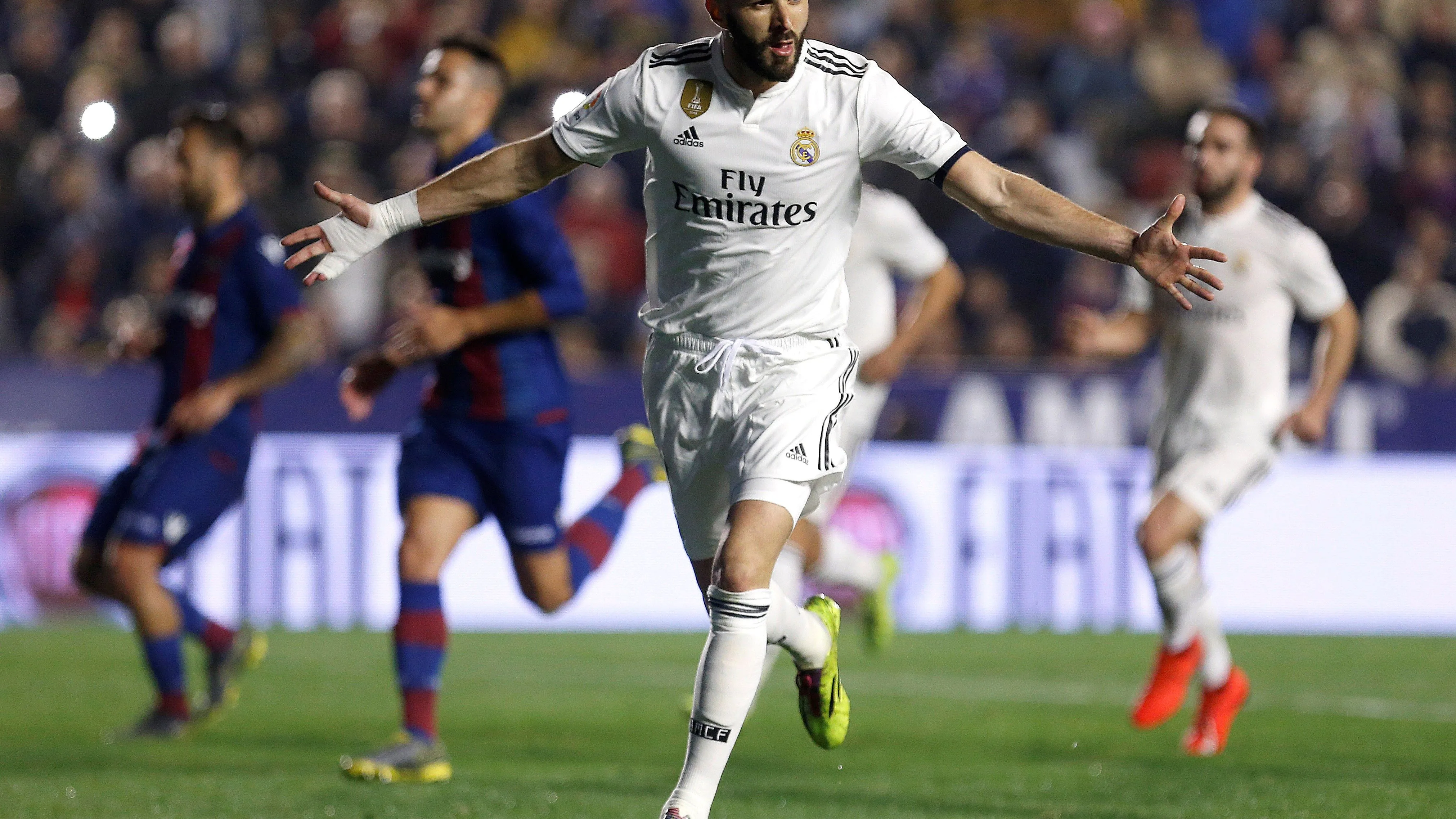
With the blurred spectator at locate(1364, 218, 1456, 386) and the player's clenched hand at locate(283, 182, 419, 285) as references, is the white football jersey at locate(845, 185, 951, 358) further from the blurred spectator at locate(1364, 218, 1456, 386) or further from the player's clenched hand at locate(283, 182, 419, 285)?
the blurred spectator at locate(1364, 218, 1456, 386)

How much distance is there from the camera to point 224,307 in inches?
313

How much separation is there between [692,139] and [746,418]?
2.48ft

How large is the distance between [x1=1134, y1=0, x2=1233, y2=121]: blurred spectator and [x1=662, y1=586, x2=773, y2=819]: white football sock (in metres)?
12.3

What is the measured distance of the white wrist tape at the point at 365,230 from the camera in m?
5.23

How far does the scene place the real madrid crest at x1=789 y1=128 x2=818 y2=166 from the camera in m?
5.10

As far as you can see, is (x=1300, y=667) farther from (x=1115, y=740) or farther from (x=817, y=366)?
(x=817, y=366)

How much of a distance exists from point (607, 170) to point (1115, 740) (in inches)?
330

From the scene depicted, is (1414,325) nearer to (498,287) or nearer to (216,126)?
(498,287)

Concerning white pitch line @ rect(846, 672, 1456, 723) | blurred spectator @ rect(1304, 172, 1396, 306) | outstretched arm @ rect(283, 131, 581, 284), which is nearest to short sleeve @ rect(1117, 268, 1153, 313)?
white pitch line @ rect(846, 672, 1456, 723)

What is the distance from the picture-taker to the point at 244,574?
12.5 meters

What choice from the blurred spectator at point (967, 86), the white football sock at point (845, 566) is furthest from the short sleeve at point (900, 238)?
the blurred spectator at point (967, 86)

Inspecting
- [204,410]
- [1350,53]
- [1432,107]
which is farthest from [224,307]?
[1350,53]

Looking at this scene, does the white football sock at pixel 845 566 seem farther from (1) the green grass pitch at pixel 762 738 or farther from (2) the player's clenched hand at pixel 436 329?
(2) the player's clenched hand at pixel 436 329

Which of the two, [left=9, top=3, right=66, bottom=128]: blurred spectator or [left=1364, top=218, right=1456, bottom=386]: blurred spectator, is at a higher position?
[left=9, top=3, right=66, bottom=128]: blurred spectator
